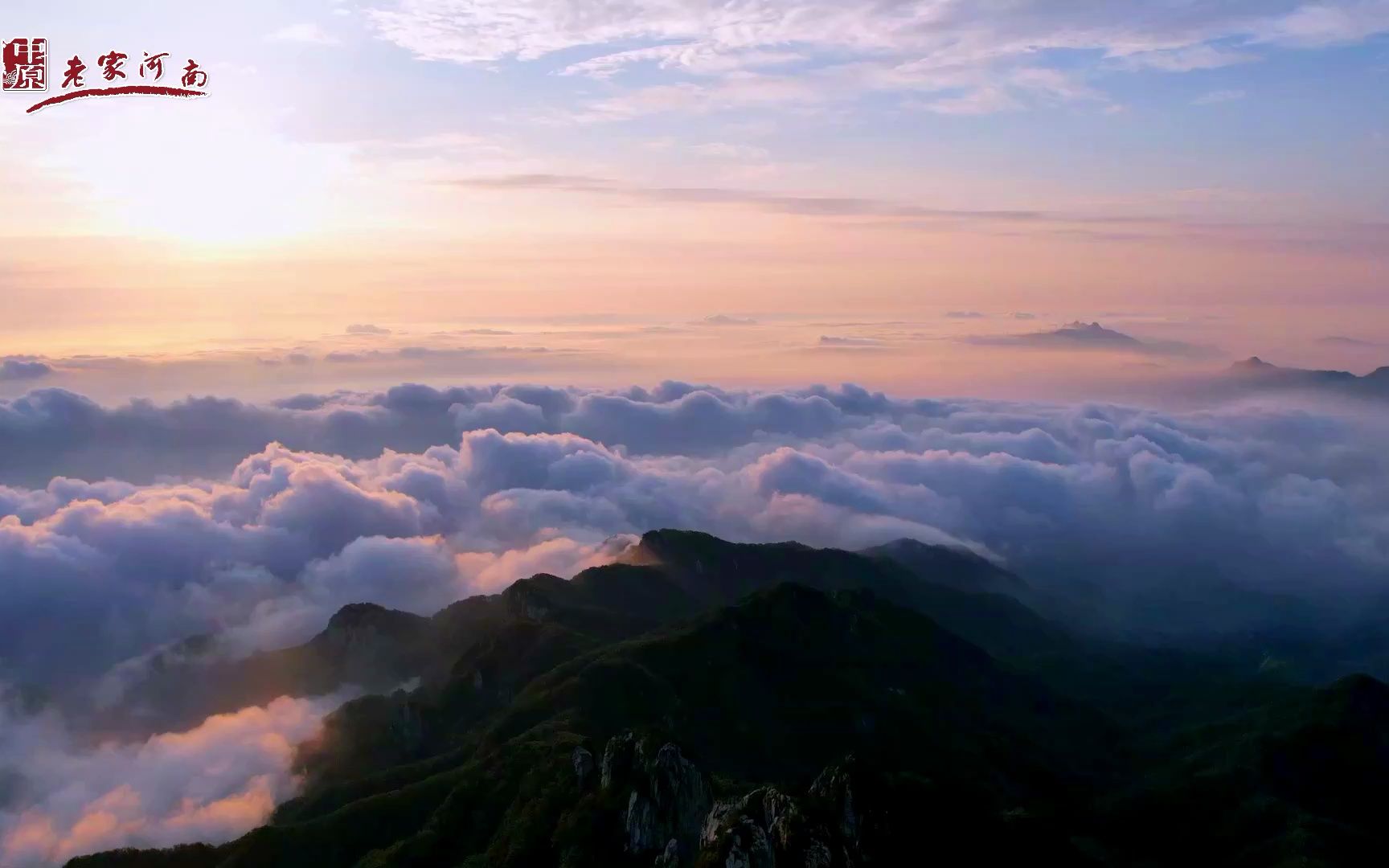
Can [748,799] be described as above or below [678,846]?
above

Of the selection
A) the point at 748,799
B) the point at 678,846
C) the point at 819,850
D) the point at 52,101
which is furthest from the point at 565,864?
the point at 52,101

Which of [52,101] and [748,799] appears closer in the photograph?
[52,101]

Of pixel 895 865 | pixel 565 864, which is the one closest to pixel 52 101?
pixel 565 864

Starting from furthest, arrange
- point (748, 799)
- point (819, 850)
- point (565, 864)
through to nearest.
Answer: point (565, 864) < point (748, 799) < point (819, 850)

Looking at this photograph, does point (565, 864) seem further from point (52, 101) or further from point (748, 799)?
point (52, 101)

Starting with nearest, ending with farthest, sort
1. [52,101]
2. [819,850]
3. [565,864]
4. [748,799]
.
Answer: [52,101], [819,850], [748,799], [565,864]

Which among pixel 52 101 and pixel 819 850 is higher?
pixel 52 101

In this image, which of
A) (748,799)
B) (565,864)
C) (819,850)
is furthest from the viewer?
(565,864)

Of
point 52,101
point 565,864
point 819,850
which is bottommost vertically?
point 565,864

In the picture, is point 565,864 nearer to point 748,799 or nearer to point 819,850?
point 748,799
